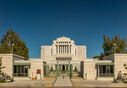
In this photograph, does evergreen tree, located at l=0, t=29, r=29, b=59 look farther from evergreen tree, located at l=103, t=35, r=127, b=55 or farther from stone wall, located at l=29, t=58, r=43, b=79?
evergreen tree, located at l=103, t=35, r=127, b=55

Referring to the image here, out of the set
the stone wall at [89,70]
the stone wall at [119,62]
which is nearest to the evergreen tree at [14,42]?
the stone wall at [89,70]

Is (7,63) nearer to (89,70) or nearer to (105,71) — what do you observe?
(89,70)

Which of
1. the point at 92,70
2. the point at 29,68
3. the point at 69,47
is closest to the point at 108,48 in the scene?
the point at 92,70

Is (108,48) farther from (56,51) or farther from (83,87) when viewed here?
(56,51)

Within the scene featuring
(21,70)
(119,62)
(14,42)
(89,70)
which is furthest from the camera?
(14,42)

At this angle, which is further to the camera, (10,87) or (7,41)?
(7,41)

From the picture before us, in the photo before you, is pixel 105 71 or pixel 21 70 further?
pixel 105 71

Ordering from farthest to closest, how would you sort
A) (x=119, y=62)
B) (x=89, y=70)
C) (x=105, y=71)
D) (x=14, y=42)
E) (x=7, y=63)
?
(x=14, y=42) → (x=89, y=70) → (x=105, y=71) → (x=119, y=62) → (x=7, y=63)

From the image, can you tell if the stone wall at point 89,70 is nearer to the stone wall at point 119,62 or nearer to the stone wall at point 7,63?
the stone wall at point 119,62

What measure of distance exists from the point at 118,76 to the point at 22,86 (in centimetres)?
1824

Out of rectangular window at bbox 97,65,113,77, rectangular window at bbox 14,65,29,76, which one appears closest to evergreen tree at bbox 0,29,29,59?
rectangular window at bbox 14,65,29,76

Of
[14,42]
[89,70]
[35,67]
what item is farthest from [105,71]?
[14,42]

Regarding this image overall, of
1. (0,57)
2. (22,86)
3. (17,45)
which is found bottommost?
(22,86)

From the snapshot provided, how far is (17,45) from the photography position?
49219 millimetres
